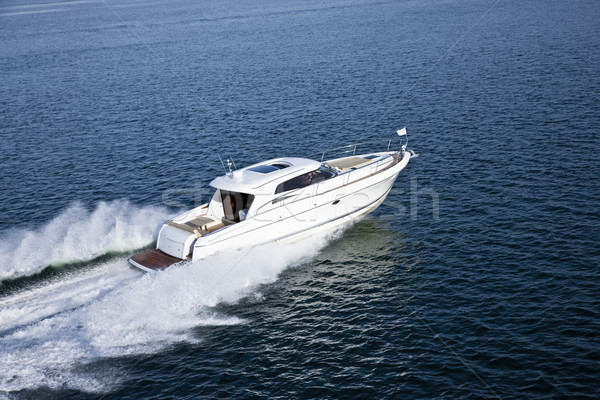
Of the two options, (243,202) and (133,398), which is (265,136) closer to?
(243,202)

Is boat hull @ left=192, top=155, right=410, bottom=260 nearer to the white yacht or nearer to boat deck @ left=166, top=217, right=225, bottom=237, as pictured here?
the white yacht

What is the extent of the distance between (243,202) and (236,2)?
148320 millimetres

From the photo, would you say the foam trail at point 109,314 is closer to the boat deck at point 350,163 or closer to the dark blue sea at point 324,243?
the dark blue sea at point 324,243

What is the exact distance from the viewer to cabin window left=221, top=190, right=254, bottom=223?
26172 mm

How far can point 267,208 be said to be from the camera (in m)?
25.8

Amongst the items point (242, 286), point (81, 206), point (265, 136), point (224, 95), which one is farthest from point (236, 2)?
point (242, 286)

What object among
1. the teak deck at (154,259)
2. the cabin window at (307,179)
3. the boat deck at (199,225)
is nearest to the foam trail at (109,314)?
the teak deck at (154,259)

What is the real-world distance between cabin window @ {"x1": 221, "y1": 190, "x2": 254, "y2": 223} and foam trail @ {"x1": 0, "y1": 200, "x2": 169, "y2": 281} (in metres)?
3.94

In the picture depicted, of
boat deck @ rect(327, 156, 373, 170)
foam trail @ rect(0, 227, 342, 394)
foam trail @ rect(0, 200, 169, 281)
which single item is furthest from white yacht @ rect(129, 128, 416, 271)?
foam trail @ rect(0, 200, 169, 281)

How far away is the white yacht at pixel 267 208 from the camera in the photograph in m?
24.8

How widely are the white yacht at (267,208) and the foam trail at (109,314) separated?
746mm

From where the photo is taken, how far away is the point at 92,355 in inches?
782

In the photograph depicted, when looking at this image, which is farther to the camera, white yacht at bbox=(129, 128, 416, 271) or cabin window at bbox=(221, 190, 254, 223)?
cabin window at bbox=(221, 190, 254, 223)

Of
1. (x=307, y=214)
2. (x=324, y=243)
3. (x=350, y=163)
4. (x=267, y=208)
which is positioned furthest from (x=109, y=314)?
(x=350, y=163)
